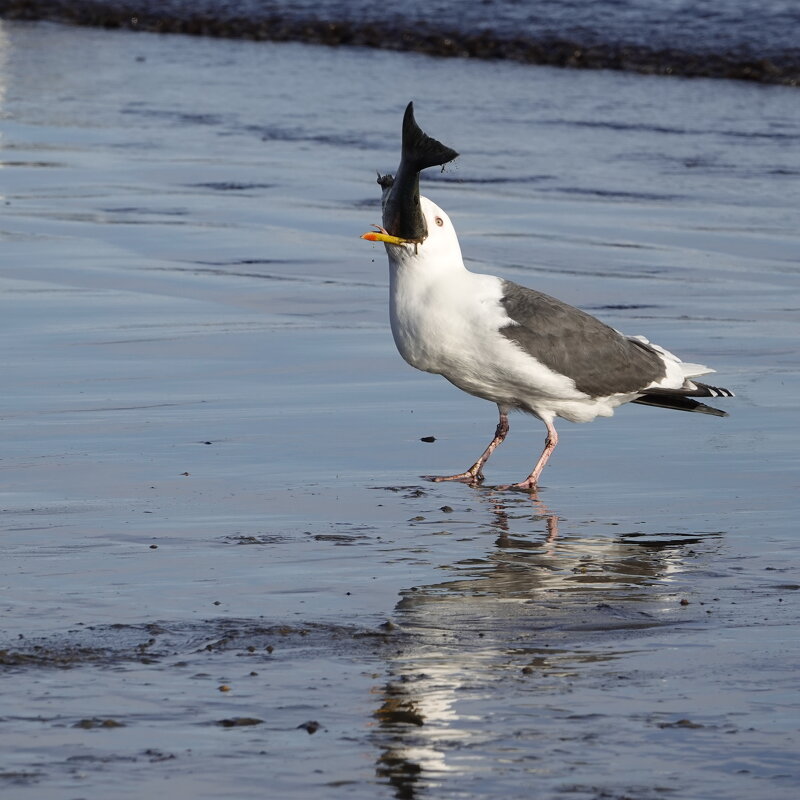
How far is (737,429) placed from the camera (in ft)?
24.1

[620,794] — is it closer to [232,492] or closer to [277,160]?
[232,492]

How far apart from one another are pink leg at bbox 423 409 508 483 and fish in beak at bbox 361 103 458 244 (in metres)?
0.91

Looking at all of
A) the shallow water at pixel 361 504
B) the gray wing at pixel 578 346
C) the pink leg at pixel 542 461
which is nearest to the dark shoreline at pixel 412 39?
the shallow water at pixel 361 504

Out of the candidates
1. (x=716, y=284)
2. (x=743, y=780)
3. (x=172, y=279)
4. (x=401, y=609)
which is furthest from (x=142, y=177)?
(x=743, y=780)

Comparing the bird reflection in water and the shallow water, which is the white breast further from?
the bird reflection in water

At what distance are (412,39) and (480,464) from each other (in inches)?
667

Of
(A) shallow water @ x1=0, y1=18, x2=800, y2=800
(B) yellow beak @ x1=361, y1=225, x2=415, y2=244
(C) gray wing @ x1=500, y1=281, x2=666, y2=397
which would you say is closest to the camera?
(A) shallow water @ x1=0, y1=18, x2=800, y2=800

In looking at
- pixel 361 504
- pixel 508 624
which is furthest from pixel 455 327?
pixel 508 624

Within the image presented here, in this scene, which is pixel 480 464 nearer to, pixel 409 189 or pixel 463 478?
pixel 463 478

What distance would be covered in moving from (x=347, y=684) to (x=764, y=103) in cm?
1450

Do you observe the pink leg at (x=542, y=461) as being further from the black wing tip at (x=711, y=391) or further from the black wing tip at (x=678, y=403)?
the black wing tip at (x=711, y=391)

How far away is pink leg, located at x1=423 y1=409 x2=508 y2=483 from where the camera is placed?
672 cm

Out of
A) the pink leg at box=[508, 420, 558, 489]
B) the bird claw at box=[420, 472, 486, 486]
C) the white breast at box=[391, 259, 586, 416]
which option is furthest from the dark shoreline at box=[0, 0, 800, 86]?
the bird claw at box=[420, 472, 486, 486]

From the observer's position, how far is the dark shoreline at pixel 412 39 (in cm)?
2020
